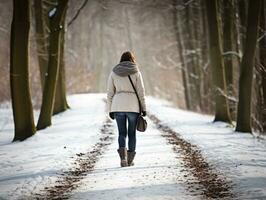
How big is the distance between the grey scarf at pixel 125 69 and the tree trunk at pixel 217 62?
9203 mm

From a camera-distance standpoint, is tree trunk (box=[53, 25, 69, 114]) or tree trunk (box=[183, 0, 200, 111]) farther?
tree trunk (box=[183, 0, 200, 111])

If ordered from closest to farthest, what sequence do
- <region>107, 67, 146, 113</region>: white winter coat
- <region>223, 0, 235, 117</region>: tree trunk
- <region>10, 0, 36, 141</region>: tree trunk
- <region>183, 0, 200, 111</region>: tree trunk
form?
<region>107, 67, 146, 113</region>: white winter coat, <region>10, 0, 36, 141</region>: tree trunk, <region>223, 0, 235, 117</region>: tree trunk, <region>183, 0, 200, 111</region>: tree trunk

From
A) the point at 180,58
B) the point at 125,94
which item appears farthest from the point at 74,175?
the point at 180,58

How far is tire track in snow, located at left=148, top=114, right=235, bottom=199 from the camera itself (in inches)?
273

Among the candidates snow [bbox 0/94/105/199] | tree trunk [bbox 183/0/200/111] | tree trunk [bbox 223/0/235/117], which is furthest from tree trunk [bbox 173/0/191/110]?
snow [bbox 0/94/105/199]

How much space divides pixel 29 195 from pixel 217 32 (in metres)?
12.7

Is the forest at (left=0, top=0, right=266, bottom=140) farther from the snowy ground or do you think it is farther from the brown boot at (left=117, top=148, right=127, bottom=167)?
the brown boot at (left=117, top=148, right=127, bottom=167)

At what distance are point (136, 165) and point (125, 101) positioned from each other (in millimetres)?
1310

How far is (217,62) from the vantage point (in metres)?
18.3

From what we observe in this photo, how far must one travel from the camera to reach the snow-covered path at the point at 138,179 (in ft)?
22.7

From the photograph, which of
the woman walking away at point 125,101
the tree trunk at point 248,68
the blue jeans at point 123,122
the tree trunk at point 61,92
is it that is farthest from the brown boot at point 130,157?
the tree trunk at point 61,92

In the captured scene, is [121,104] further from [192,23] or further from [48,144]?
[192,23]

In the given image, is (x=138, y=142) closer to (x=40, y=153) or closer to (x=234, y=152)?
(x=40, y=153)

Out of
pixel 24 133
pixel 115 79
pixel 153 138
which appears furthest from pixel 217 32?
pixel 115 79
